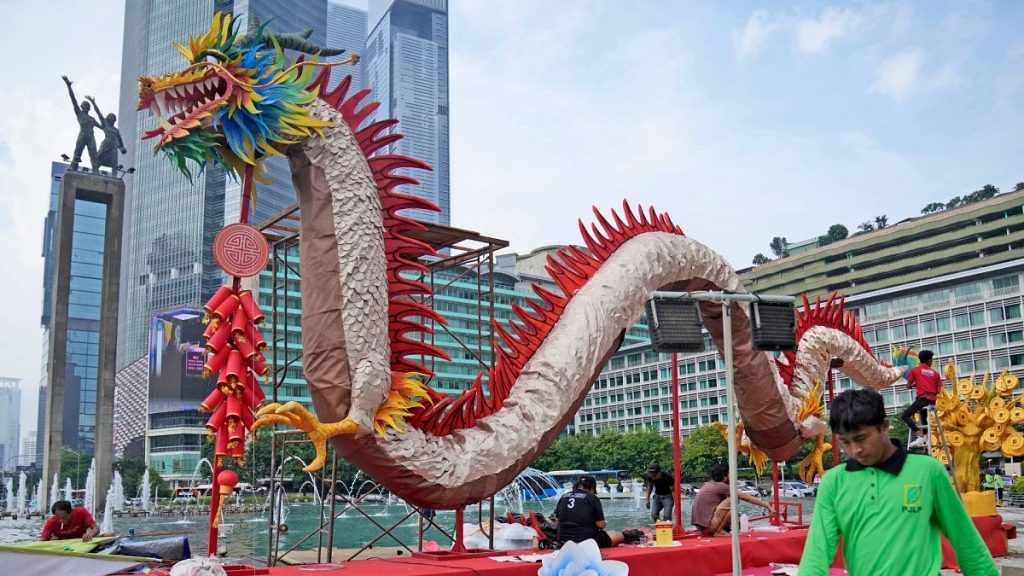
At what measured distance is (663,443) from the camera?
1887 inches

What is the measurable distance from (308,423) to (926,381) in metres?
7.36

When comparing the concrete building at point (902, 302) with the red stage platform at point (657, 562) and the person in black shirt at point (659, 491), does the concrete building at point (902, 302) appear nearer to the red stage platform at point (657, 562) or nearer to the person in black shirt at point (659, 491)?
the person in black shirt at point (659, 491)

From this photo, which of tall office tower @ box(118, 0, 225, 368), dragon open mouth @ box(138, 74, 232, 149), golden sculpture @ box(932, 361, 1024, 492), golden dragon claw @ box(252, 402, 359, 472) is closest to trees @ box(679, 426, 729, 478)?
golden sculpture @ box(932, 361, 1024, 492)

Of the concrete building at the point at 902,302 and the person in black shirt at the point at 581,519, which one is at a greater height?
the concrete building at the point at 902,302

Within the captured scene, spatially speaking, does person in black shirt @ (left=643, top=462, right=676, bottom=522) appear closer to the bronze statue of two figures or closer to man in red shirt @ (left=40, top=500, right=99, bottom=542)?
man in red shirt @ (left=40, top=500, right=99, bottom=542)

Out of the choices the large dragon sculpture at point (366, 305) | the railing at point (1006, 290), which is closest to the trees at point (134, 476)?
the railing at point (1006, 290)

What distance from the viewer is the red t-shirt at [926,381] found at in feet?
30.5

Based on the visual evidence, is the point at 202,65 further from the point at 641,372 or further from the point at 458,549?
the point at 641,372

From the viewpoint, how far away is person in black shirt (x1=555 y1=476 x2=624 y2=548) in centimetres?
670

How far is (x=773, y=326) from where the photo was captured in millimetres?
5508

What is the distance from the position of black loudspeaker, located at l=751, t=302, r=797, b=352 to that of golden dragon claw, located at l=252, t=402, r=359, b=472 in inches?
103

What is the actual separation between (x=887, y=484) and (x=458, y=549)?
4.09 meters

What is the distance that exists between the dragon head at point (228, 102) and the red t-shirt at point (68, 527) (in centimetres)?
336

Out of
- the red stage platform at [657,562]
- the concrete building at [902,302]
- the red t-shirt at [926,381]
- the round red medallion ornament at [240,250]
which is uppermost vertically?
the concrete building at [902,302]
